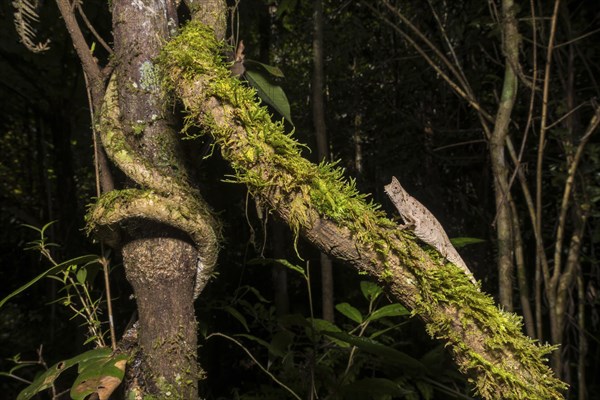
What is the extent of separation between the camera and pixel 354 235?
3.44ft

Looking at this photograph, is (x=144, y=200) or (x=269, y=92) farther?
(x=269, y=92)

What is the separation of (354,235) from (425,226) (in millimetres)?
458

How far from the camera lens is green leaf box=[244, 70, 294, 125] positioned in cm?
138

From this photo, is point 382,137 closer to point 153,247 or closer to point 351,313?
point 351,313

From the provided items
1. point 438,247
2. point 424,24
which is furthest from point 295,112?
point 438,247

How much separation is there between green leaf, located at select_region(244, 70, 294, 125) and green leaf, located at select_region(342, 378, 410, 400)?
96cm

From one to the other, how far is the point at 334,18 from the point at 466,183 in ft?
5.52

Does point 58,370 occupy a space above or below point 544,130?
below

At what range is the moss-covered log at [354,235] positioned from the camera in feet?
3.43

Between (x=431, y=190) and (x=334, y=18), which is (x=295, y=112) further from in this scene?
(x=431, y=190)

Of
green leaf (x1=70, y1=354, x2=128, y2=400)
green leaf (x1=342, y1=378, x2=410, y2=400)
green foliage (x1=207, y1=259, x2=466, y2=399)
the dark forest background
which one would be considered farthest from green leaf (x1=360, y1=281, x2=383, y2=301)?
green leaf (x1=70, y1=354, x2=128, y2=400)

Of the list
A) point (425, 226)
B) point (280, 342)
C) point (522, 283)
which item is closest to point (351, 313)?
point (280, 342)

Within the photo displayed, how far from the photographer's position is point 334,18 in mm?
3977

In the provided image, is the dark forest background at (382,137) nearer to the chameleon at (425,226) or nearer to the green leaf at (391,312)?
the green leaf at (391,312)
